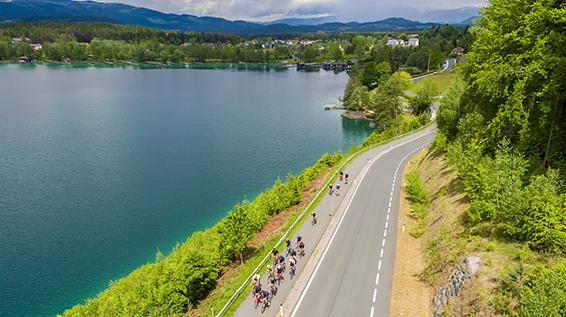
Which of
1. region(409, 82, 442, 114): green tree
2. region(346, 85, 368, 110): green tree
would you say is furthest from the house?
region(409, 82, 442, 114): green tree

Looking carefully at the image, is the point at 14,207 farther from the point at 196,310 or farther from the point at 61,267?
the point at 196,310

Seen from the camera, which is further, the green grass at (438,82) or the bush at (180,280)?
the green grass at (438,82)

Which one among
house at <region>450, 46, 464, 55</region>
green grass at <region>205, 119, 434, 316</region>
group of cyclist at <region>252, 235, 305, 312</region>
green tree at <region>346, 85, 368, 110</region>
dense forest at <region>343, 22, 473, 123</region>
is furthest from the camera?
house at <region>450, 46, 464, 55</region>

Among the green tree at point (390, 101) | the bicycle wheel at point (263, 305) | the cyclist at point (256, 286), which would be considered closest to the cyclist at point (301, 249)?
the cyclist at point (256, 286)

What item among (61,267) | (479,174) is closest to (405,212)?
(479,174)

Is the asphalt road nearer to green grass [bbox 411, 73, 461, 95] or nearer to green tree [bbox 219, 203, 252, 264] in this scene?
green tree [bbox 219, 203, 252, 264]

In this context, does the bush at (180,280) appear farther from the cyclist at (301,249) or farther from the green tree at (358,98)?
the green tree at (358,98)
